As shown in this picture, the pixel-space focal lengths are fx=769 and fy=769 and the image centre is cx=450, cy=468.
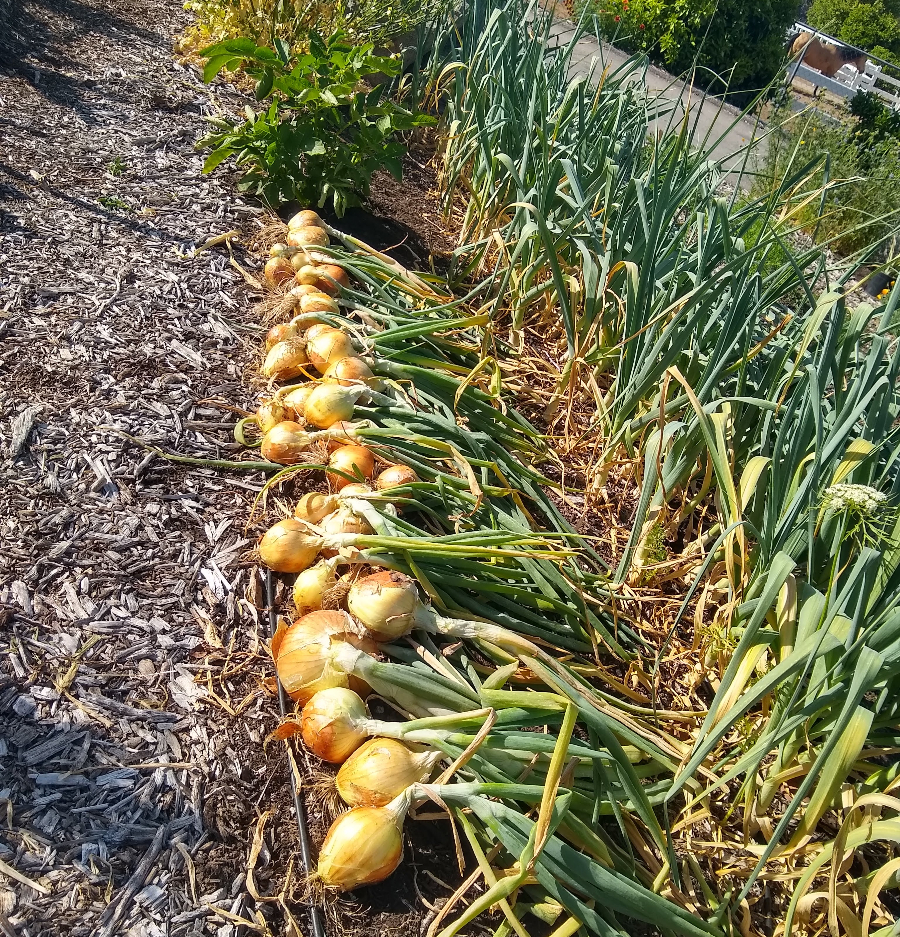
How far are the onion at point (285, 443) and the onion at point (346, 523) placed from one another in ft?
0.92

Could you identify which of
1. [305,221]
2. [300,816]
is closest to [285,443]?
[300,816]

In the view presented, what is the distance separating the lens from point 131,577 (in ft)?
5.64

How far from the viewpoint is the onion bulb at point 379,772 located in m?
1.30

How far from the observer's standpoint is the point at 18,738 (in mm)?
1373

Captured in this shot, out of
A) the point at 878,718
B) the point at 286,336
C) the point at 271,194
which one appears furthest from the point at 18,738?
the point at 271,194

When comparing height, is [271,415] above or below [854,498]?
below

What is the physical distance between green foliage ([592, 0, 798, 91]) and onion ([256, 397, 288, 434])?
8998 millimetres

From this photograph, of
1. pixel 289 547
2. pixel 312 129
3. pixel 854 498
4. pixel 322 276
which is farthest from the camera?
pixel 312 129

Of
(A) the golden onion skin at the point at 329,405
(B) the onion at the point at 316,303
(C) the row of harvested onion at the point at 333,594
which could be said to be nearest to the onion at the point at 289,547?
(C) the row of harvested onion at the point at 333,594

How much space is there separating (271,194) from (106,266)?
717 mm

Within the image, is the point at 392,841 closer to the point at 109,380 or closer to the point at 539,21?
the point at 109,380

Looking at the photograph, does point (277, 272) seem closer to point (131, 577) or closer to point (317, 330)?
point (317, 330)

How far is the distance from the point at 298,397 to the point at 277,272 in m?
0.71

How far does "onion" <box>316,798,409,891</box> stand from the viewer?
4.05 feet
